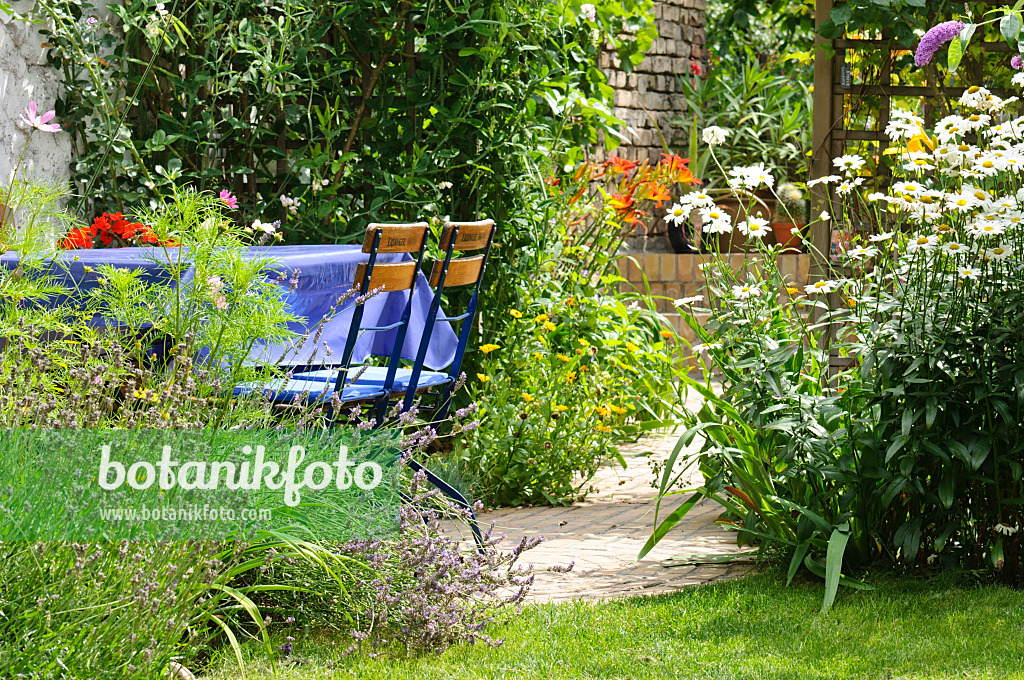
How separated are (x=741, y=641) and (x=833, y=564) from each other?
1.29ft

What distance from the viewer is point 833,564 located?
9.40 ft

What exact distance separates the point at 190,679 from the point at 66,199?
2929mm

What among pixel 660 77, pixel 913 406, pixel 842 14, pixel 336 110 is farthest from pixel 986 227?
pixel 660 77

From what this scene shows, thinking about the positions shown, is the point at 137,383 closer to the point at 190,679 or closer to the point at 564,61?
the point at 190,679

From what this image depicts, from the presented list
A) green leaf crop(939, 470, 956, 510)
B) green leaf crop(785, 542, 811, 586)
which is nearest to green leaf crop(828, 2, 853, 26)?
green leaf crop(939, 470, 956, 510)

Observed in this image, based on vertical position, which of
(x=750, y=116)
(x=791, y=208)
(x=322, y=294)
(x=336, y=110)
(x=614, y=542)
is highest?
(x=336, y=110)

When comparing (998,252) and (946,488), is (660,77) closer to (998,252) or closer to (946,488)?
(998,252)

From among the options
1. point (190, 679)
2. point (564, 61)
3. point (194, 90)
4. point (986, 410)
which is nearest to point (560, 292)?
point (564, 61)

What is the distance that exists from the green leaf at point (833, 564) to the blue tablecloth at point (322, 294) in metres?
1.37

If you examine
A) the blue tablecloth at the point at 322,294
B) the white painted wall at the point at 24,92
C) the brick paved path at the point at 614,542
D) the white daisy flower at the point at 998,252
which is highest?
the white painted wall at the point at 24,92

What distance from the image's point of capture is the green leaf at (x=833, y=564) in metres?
2.81

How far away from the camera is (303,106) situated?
494 centimetres

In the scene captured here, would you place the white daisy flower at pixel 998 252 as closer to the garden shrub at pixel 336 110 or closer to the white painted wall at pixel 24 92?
the garden shrub at pixel 336 110

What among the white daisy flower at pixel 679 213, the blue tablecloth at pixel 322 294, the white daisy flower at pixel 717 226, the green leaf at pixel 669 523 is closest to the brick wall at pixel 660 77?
the blue tablecloth at pixel 322 294
